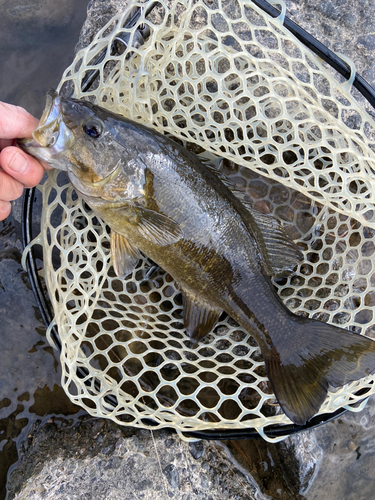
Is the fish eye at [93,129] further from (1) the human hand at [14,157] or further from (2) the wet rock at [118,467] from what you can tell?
(2) the wet rock at [118,467]

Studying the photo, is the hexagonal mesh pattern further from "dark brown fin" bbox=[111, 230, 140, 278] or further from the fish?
"dark brown fin" bbox=[111, 230, 140, 278]

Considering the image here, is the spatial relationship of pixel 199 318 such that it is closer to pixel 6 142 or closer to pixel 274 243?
pixel 274 243

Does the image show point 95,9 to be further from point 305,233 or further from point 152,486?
point 152,486

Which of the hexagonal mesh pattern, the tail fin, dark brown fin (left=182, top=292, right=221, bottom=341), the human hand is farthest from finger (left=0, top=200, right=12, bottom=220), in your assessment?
the tail fin

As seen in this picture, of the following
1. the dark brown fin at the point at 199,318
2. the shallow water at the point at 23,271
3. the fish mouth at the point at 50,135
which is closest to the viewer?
the fish mouth at the point at 50,135

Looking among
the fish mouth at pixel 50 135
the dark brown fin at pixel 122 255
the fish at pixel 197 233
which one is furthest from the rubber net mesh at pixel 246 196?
the fish mouth at pixel 50 135

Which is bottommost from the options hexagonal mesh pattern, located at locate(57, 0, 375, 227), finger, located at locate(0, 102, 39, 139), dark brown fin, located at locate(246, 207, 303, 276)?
finger, located at locate(0, 102, 39, 139)
